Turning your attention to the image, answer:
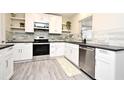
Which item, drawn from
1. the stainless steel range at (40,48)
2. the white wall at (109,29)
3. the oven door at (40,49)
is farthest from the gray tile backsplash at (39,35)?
the white wall at (109,29)

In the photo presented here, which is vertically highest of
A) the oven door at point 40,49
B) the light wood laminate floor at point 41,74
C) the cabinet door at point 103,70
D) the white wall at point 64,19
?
the white wall at point 64,19

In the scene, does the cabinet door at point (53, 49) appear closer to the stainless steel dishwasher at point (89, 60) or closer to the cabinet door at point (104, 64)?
the stainless steel dishwasher at point (89, 60)

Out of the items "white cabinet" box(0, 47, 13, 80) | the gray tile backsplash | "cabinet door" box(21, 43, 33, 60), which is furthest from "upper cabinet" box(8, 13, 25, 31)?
"white cabinet" box(0, 47, 13, 80)

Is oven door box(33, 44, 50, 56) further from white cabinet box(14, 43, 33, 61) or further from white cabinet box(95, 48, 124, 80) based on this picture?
white cabinet box(95, 48, 124, 80)

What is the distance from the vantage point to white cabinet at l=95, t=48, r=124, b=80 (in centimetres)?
178

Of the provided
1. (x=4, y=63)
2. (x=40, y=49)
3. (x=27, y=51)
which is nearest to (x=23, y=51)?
(x=27, y=51)

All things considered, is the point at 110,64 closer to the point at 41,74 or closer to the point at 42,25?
the point at 41,74

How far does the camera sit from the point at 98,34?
123 inches

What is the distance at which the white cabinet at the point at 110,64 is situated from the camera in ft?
5.83

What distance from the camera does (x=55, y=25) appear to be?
506 centimetres
